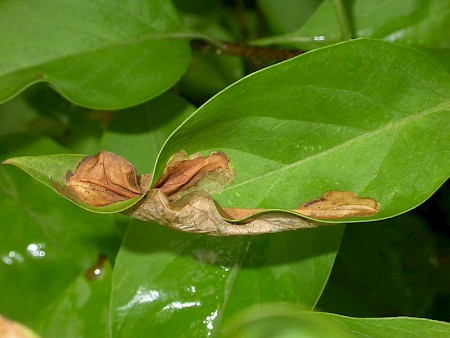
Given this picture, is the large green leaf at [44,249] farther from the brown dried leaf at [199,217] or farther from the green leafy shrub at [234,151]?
the brown dried leaf at [199,217]

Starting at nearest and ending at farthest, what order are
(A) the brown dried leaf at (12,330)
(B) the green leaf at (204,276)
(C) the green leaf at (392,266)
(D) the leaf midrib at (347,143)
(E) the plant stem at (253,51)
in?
(A) the brown dried leaf at (12,330), (D) the leaf midrib at (347,143), (B) the green leaf at (204,276), (E) the plant stem at (253,51), (C) the green leaf at (392,266)

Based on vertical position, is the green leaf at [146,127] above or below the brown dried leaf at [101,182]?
below

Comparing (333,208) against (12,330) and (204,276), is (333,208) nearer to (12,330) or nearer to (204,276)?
(204,276)

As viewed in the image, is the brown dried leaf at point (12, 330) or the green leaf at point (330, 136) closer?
the brown dried leaf at point (12, 330)

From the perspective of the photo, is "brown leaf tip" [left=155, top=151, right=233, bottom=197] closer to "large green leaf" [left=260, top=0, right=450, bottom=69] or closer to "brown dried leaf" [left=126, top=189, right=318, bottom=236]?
"brown dried leaf" [left=126, top=189, right=318, bottom=236]

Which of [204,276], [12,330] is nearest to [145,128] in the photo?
[204,276]

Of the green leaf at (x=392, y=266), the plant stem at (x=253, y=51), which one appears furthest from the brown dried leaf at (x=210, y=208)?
the green leaf at (x=392, y=266)

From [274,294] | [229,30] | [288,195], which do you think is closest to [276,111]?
[288,195]
